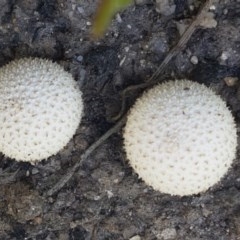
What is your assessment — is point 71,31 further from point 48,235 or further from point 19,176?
point 48,235

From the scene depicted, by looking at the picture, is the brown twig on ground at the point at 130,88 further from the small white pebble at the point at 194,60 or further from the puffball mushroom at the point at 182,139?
the puffball mushroom at the point at 182,139

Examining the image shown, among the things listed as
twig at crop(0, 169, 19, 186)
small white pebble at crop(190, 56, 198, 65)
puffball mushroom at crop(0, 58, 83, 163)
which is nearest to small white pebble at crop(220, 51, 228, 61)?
small white pebble at crop(190, 56, 198, 65)

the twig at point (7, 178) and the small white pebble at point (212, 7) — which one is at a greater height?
the small white pebble at point (212, 7)

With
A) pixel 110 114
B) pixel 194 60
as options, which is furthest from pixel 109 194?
pixel 194 60

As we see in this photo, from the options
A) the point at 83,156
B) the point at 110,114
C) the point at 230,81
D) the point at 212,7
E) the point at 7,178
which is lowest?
the point at 7,178

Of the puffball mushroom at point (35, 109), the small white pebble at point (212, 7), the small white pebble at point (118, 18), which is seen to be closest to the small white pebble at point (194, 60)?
the small white pebble at point (212, 7)

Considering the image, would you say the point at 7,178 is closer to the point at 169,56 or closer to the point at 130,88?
the point at 130,88

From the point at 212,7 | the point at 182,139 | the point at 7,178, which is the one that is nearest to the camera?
the point at 182,139
